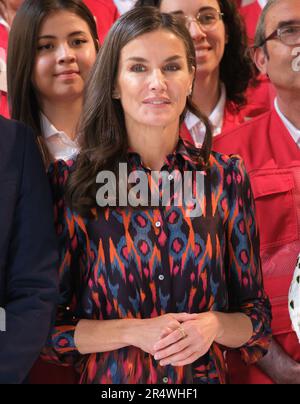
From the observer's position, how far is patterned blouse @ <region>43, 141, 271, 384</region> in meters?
1.99

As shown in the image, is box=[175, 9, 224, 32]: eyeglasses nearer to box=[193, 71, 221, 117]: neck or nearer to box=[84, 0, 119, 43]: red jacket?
box=[193, 71, 221, 117]: neck

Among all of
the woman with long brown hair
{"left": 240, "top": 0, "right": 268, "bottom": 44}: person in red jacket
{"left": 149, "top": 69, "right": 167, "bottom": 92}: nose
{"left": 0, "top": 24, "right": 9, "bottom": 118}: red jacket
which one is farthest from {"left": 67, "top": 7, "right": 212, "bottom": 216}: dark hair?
{"left": 240, "top": 0, "right": 268, "bottom": 44}: person in red jacket

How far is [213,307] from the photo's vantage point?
6.66ft

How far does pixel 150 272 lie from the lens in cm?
198

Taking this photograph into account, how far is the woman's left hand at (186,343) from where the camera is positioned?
1915mm

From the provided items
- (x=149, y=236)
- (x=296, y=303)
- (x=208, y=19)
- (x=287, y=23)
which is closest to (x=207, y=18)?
(x=208, y=19)

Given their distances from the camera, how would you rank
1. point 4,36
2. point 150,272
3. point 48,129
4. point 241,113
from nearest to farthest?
point 150,272, point 48,129, point 4,36, point 241,113

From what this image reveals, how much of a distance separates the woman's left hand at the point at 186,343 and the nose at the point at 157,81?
54cm

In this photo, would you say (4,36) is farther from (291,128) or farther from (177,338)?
(177,338)

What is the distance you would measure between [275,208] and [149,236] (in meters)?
0.54

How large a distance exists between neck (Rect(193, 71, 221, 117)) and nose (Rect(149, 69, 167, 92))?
2.45 feet

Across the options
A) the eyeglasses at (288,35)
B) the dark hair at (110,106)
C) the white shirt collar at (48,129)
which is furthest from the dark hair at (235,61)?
the dark hair at (110,106)

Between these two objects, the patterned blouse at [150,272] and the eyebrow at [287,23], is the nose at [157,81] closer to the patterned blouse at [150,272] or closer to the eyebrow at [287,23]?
the patterned blouse at [150,272]

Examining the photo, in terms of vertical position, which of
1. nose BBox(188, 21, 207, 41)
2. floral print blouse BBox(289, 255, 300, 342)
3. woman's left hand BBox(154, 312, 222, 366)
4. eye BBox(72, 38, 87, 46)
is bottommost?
woman's left hand BBox(154, 312, 222, 366)
